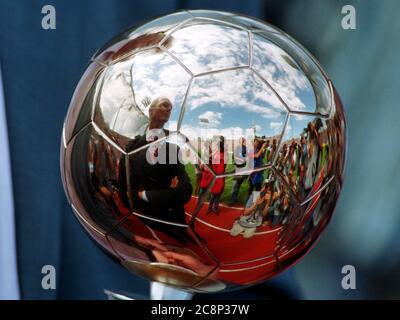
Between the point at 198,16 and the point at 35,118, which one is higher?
the point at 198,16

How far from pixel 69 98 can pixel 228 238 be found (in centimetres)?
77

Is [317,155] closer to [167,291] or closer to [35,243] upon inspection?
[167,291]

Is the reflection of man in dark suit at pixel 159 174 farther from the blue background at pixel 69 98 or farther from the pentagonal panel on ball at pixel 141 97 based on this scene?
the blue background at pixel 69 98

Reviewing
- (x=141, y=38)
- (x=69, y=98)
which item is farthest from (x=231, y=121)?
(x=69, y=98)

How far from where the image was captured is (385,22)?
1.26m

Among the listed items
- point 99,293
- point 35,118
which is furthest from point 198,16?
point 99,293

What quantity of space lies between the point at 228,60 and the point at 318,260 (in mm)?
863

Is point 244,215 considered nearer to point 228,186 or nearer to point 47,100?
point 228,186

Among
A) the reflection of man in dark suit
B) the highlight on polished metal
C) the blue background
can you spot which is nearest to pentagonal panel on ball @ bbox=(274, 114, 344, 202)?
the highlight on polished metal

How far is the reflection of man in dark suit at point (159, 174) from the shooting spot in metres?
0.57

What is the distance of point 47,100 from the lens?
4.08 ft

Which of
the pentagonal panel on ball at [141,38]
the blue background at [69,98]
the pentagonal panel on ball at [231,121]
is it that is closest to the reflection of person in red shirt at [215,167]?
the pentagonal panel on ball at [231,121]

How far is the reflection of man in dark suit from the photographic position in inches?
22.4

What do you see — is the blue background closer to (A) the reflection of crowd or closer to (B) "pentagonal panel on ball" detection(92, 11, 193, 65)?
(B) "pentagonal panel on ball" detection(92, 11, 193, 65)
